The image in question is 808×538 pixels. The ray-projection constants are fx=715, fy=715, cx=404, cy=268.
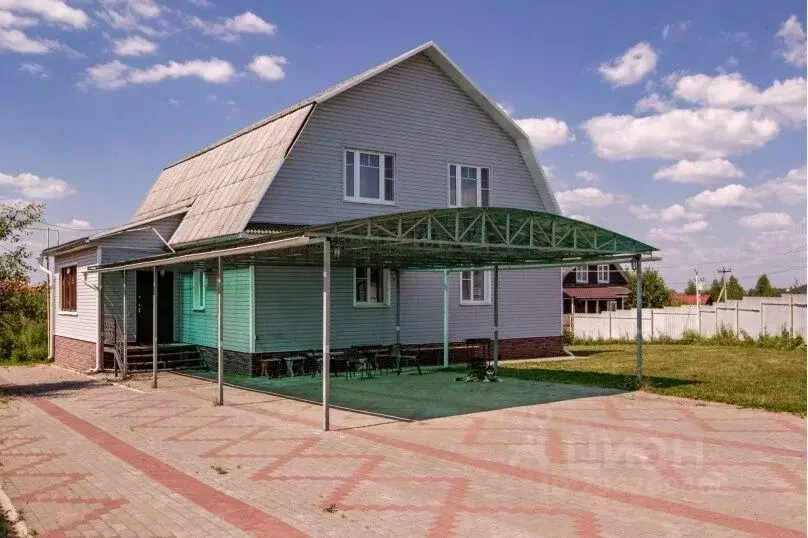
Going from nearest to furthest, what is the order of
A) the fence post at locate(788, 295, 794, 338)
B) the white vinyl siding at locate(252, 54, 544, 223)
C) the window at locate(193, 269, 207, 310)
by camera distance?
the white vinyl siding at locate(252, 54, 544, 223) → the window at locate(193, 269, 207, 310) → the fence post at locate(788, 295, 794, 338)

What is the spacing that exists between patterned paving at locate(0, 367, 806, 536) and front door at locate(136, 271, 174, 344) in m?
7.08

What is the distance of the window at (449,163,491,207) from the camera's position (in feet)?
67.6

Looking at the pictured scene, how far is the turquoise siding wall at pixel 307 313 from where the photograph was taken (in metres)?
17.0

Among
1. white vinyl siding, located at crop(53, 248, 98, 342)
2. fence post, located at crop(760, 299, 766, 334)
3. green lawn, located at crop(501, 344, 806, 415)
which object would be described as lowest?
green lawn, located at crop(501, 344, 806, 415)

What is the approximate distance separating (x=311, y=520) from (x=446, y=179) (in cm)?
1480

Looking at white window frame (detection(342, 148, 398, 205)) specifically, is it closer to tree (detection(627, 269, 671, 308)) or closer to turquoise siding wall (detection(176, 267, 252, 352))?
turquoise siding wall (detection(176, 267, 252, 352))

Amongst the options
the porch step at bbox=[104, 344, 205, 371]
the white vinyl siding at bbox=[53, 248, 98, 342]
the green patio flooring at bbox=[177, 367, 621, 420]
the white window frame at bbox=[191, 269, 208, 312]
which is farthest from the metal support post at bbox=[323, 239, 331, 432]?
the white vinyl siding at bbox=[53, 248, 98, 342]

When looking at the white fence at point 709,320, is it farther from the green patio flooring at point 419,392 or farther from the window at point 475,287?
the green patio flooring at point 419,392

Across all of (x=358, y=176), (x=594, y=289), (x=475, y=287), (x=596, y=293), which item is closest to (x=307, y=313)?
(x=358, y=176)

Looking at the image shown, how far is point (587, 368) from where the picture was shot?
18922 mm

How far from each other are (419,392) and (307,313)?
4.51m

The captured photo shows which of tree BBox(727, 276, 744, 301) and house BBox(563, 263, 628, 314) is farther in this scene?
tree BBox(727, 276, 744, 301)

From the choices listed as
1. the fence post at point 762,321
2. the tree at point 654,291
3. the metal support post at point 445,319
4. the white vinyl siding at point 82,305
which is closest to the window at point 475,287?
the metal support post at point 445,319

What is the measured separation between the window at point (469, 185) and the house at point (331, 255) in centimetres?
4
